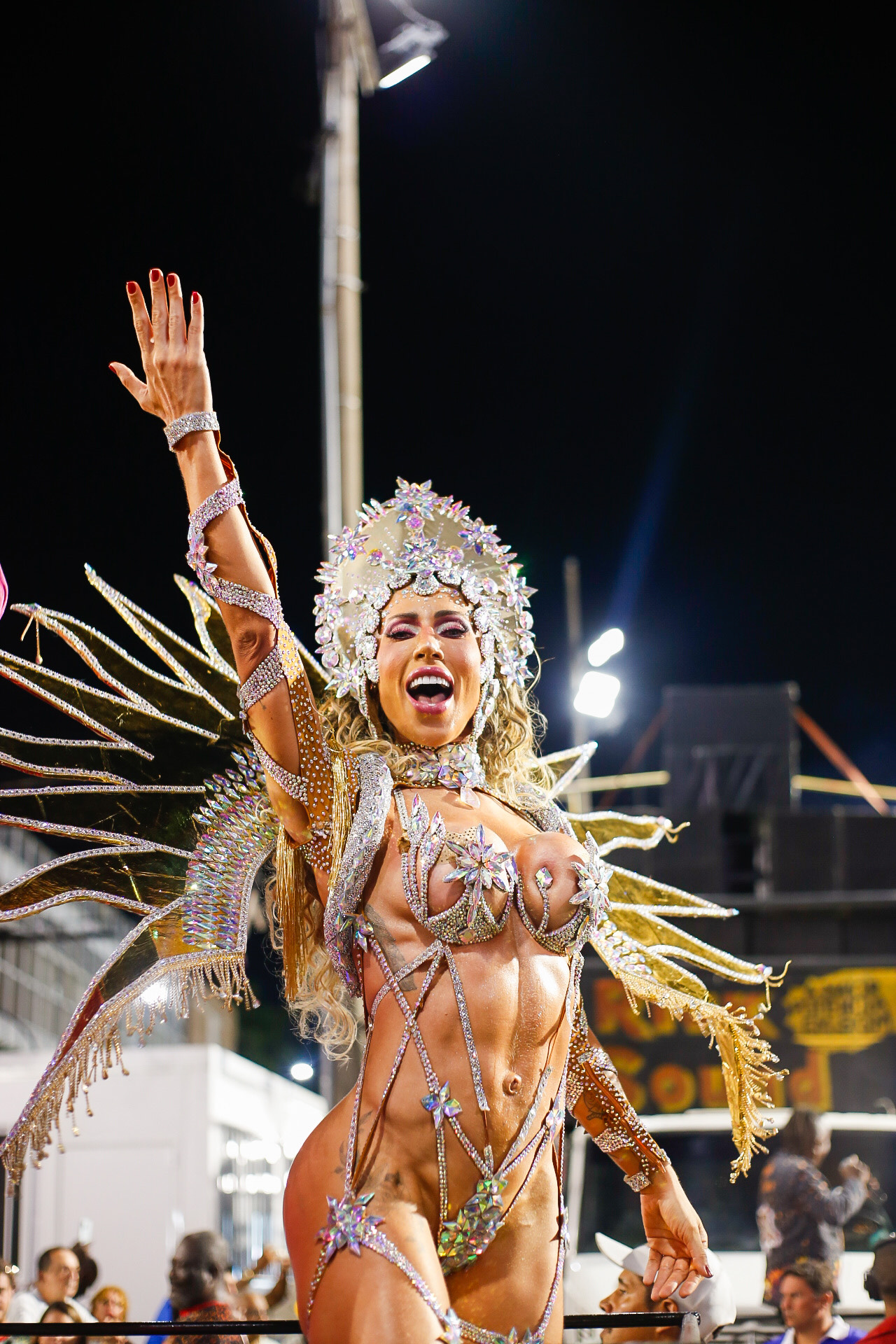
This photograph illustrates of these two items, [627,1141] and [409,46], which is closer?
[627,1141]

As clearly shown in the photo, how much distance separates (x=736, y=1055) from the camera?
3312 mm

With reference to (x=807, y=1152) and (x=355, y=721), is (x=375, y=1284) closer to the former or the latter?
(x=355, y=721)

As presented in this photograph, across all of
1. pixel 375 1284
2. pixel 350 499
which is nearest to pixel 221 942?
pixel 375 1284

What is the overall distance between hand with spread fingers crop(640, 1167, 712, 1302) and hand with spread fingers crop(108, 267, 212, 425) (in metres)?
1.95

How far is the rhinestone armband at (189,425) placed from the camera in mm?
2752

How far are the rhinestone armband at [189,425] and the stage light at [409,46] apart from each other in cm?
632

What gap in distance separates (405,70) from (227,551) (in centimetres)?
657

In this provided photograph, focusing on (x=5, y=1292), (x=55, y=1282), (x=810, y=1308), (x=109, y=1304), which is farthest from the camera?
(x=109, y=1304)

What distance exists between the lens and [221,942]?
3.07m

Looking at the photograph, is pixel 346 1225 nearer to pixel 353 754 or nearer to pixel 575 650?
pixel 353 754

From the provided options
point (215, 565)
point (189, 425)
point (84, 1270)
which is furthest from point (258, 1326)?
point (84, 1270)

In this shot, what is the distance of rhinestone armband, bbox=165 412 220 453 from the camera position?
2.75 meters

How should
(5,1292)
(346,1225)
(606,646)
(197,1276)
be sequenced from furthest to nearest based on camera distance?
(606,646), (197,1276), (5,1292), (346,1225)

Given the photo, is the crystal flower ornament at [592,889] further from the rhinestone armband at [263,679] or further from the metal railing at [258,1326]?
the metal railing at [258,1326]
